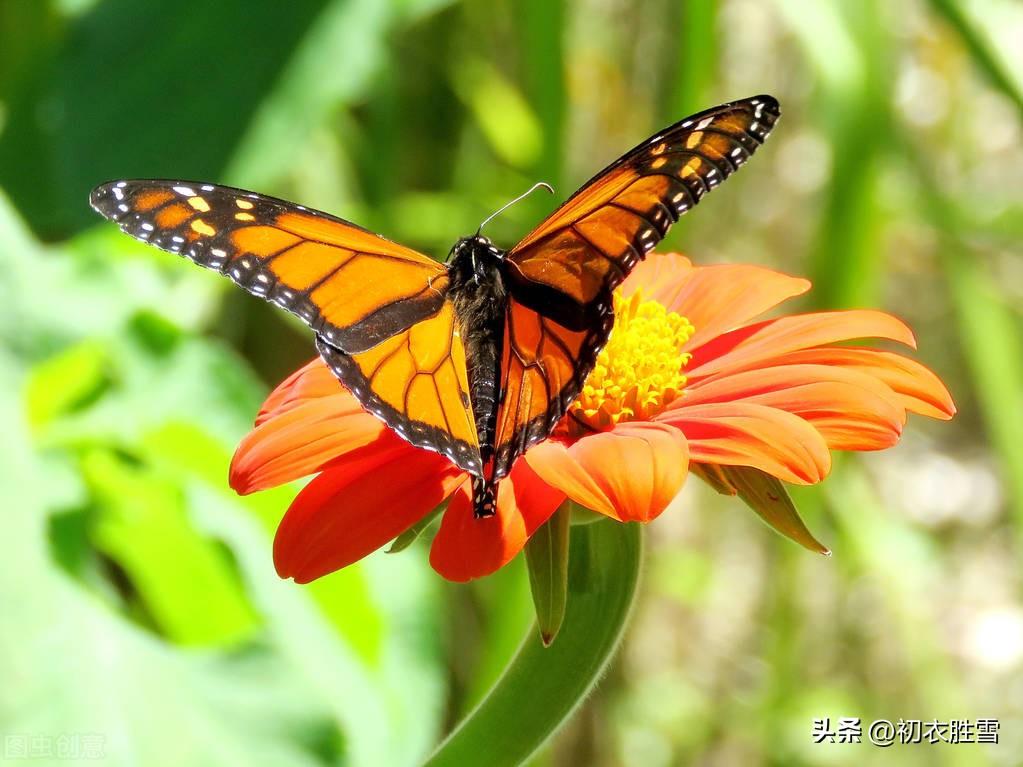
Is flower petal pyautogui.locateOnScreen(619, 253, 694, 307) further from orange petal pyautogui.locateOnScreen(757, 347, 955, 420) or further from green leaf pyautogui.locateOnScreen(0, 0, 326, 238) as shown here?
green leaf pyautogui.locateOnScreen(0, 0, 326, 238)

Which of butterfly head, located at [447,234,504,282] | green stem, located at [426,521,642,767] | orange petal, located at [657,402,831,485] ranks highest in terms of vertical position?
butterfly head, located at [447,234,504,282]

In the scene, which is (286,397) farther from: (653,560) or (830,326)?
(653,560)

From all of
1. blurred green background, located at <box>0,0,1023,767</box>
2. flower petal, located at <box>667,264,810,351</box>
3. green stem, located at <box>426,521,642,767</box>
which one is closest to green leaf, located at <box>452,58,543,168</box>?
blurred green background, located at <box>0,0,1023,767</box>

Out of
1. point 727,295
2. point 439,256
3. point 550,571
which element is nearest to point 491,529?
point 550,571

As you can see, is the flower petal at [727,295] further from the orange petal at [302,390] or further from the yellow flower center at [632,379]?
the orange petal at [302,390]

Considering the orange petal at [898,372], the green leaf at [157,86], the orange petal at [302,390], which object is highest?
the green leaf at [157,86]

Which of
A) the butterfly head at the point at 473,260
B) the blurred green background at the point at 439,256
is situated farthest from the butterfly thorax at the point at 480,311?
the blurred green background at the point at 439,256
